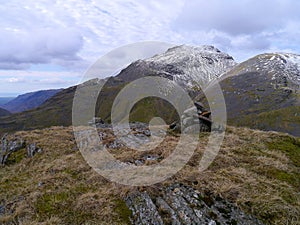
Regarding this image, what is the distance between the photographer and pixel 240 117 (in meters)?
194

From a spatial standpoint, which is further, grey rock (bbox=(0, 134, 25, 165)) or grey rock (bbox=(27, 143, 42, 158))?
grey rock (bbox=(0, 134, 25, 165))

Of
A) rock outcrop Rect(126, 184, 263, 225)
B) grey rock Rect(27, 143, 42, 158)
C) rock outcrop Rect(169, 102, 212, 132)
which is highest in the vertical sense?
rock outcrop Rect(169, 102, 212, 132)

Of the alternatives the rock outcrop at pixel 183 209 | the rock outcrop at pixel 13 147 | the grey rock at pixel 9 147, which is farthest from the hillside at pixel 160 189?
the grey rock at pixel 9 147

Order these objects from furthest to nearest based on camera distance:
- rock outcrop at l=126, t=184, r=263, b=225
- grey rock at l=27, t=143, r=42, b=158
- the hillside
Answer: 1. grey rock at l=27, t=143, r=42, b=158
2. the hillside
3. rock outcrop at l=126, t=184, r=263, b=225

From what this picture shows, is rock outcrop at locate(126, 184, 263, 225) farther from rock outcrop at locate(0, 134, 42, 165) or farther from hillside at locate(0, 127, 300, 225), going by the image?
rock outcrop at locate(0, 134, 42, 165)

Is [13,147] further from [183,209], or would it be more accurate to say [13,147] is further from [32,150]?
[183,209]

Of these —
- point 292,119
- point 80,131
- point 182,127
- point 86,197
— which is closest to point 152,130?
point 182,127

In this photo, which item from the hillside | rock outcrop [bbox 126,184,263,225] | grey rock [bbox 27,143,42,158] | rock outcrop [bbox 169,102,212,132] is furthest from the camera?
rock outcrop [bbox 169,102,212,132]

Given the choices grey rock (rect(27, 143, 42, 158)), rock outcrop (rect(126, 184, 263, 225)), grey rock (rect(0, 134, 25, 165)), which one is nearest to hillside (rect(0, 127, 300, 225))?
rock outcrop (rect(126, 184, 263, 225))

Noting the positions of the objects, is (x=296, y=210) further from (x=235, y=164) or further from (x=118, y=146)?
(x=118, y=146)

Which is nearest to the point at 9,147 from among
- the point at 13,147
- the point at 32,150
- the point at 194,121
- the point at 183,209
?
the point at 13,147

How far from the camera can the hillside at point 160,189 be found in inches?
399

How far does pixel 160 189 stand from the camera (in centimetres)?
1158

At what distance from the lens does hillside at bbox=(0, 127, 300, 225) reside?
10133 millimetres
